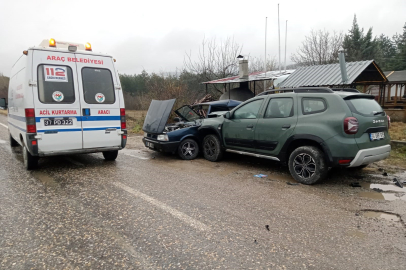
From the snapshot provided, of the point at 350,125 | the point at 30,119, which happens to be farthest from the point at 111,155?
the point at 350,125

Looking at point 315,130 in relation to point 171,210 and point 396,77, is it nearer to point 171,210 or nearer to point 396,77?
point 171,210

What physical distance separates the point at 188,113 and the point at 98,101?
316 cm

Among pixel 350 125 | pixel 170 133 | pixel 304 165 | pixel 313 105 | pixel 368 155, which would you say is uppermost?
pixel 313 105

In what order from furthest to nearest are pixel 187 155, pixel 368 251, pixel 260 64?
pixel 260 64
pixel 187 155
pixel 368 251

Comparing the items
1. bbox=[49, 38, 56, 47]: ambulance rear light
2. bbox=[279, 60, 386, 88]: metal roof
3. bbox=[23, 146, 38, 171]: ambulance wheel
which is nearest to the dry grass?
bbox=[279, 60, 386, 88]: metal roof

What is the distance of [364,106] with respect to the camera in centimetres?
528

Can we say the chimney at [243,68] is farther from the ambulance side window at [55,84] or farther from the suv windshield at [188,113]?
the ambulance side window at [55,84]

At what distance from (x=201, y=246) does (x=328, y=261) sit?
1.30 metres

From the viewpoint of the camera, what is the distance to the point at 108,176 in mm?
6016

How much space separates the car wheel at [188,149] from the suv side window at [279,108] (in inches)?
94.4

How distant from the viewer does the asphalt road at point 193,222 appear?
291 centimetres

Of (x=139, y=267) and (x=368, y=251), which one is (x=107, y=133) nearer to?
(x=139, y=267)

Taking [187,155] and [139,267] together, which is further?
[187,155]

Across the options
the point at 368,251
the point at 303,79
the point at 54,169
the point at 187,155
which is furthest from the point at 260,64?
the point at 368,251
